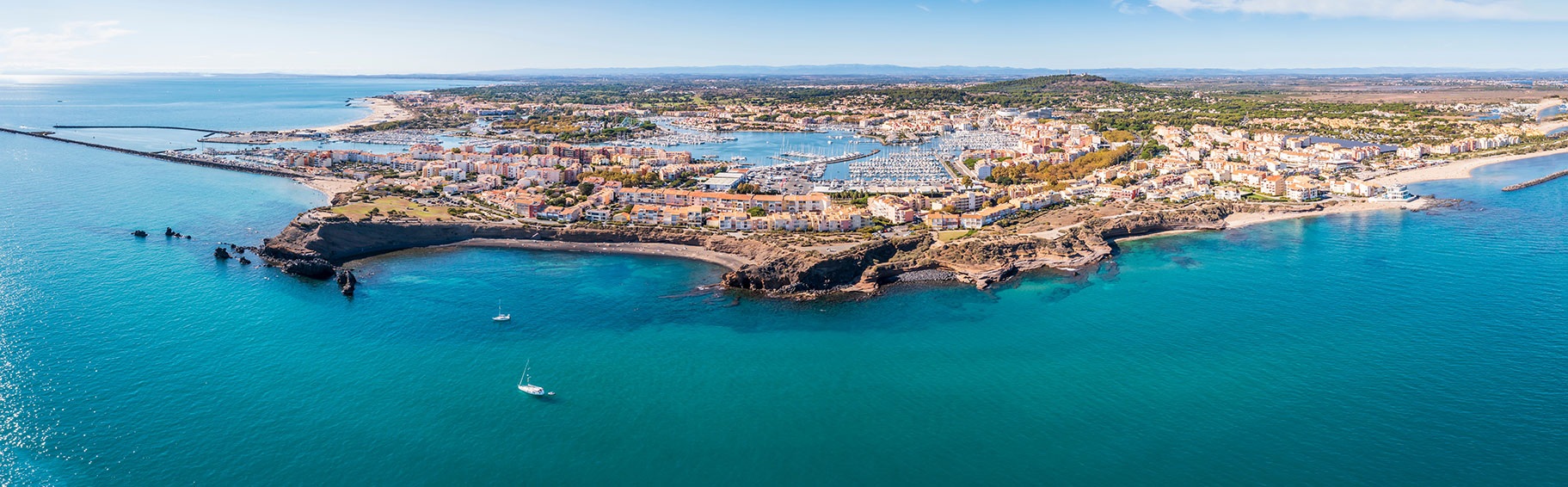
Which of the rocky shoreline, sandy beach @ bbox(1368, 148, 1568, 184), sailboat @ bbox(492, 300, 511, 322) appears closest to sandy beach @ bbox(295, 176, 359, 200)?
the rocky shoreline

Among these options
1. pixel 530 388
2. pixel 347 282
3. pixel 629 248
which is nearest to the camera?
pixel 530 388

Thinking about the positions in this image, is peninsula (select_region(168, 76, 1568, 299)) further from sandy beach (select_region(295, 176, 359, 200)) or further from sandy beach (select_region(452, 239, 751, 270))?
sandy beach (select_region(295, 176, 359, 200))

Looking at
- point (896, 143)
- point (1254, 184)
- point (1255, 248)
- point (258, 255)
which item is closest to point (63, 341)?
point (258, 255)

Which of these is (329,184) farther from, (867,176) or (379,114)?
(379,114)

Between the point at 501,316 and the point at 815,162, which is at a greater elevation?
the point at 815,162

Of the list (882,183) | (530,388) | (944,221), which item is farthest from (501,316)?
(882,183)

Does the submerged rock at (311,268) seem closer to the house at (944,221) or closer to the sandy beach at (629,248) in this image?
the sandy beach at (629,248)
